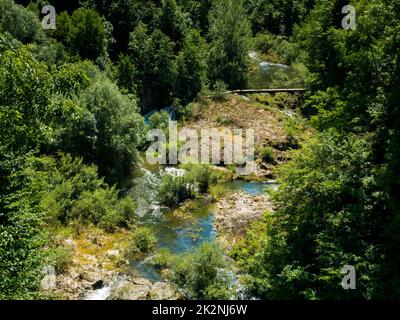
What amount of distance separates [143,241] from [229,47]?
21.5 metres

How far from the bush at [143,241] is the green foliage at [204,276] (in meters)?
2.73

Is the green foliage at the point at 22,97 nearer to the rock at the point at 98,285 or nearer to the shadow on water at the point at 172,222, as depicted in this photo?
the rock at the point at 98,285

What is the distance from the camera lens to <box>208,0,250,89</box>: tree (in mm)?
36156

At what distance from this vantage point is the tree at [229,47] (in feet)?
119

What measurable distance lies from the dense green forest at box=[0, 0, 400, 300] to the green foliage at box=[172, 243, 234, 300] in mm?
47

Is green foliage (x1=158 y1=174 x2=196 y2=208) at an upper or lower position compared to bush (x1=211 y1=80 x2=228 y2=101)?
lower

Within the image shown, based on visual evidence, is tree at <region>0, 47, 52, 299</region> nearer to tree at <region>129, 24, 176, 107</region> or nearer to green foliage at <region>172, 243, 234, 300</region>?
green foliage at <region>172, 243, 234, 300</region>

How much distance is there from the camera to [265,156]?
27359 mm

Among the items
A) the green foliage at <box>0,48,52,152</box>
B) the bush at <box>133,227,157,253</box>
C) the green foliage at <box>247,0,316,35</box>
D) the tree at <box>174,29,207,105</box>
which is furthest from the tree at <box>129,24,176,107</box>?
the green foliage at <box>247,0,316,35</box>

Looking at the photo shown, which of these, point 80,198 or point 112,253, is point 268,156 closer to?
point 80,198

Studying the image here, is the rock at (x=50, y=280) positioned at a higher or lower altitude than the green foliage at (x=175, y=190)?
lower

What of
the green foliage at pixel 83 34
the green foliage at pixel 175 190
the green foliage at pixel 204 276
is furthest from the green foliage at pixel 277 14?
the green foliage at pixel 204 276

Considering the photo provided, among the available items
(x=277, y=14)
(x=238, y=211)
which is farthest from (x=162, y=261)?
(x=277, y=14)

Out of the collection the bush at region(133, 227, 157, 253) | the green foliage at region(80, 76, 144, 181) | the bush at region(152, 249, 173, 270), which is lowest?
the bush at region(152, 249, 173, 270)
